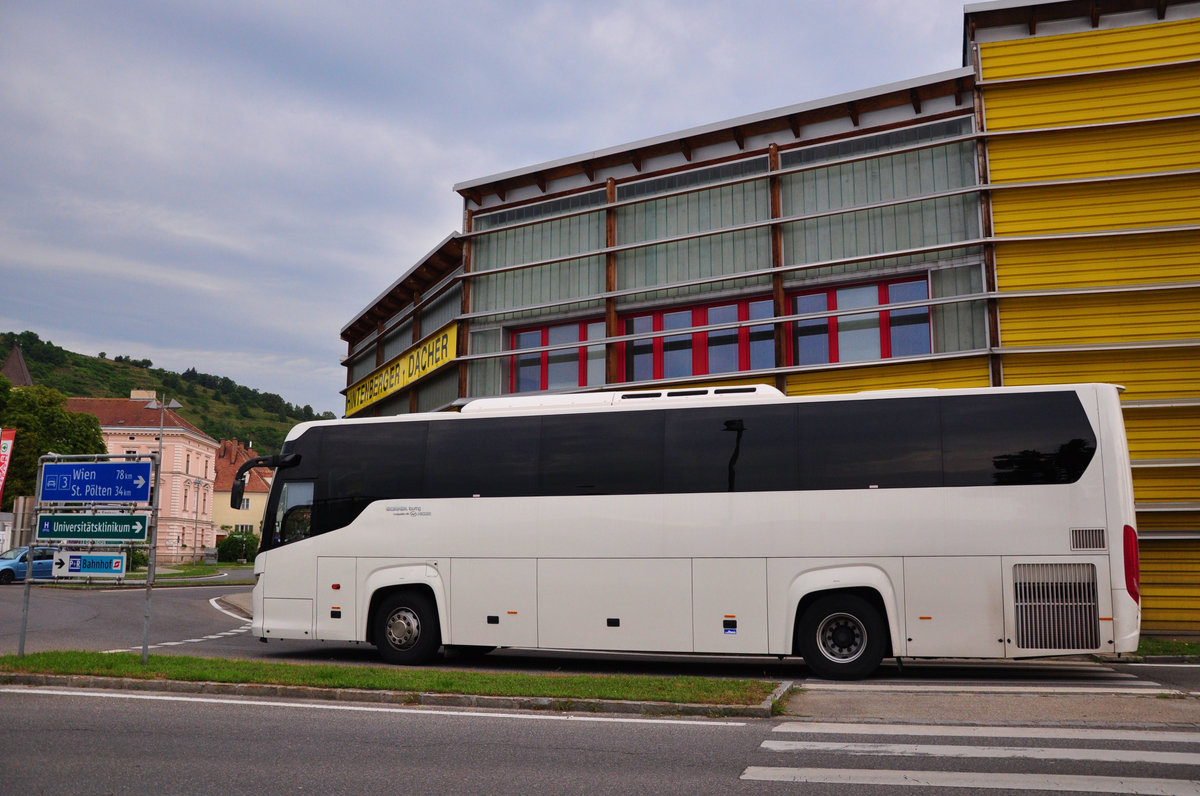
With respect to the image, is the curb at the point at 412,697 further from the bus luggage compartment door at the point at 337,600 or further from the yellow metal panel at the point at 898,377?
the yellow metal panel at the point at 898,377

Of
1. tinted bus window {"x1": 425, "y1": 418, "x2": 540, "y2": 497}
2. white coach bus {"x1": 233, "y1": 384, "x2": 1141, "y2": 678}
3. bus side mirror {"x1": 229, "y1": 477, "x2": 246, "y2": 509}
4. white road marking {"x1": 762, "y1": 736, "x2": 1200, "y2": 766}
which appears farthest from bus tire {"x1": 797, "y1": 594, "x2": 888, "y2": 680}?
bus side mirror {"x1": 229, "y1": 477, "x2": 246, "y2": 509}

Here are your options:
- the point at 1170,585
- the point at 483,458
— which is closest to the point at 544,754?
the point at 483,458

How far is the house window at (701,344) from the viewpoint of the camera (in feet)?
72.5

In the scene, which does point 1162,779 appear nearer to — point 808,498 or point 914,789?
point 914,789

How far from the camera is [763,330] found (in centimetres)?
2200

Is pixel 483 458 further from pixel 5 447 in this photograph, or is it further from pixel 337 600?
pixel 5 447

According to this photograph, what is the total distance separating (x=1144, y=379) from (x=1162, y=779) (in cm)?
1373

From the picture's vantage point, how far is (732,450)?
13492 mm

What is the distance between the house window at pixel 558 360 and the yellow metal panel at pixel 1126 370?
368 inches

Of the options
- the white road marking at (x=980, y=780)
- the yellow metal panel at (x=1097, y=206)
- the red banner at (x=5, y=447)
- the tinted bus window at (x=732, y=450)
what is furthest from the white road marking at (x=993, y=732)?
the red banner at (x=5, y=447)

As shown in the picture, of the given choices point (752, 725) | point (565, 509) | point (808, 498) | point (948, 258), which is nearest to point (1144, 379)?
point (948, 258)

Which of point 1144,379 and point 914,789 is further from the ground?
point 1144,379

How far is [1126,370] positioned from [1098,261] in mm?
2161

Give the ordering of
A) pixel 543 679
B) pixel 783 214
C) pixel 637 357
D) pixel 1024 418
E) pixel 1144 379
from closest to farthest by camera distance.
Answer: pixel 543 679 < pixel 1024 418 < pixel 1144 379 < pixel 783 214 < pixel 637 357
